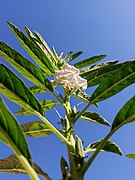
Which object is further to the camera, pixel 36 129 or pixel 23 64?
pixel 36 129

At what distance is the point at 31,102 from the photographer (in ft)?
4.66

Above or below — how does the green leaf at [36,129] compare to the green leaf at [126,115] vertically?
above

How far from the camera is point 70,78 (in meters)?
1.77

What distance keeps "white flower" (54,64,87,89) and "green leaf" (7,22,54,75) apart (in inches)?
6.3

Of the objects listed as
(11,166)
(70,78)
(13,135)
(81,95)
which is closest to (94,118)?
(81,95)

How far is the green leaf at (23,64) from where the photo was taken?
64.2 inches

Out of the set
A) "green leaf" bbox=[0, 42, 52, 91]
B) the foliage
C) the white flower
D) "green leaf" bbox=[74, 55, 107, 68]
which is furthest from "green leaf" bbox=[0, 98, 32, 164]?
"green leaf" bbox=[74, 55, 107, 68]

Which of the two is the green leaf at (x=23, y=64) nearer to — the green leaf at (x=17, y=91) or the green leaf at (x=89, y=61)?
the green leaf at (x=17, y=91)

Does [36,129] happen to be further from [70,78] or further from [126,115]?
[126,115]

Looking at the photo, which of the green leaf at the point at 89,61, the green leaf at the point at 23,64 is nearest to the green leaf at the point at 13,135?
the green leaf at the point at 23,64

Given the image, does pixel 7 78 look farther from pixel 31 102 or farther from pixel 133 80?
pixel 133 80

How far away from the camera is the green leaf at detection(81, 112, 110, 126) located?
6.33 feet

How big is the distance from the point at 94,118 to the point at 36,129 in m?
0.39

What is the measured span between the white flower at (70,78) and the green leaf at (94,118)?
0.23m
